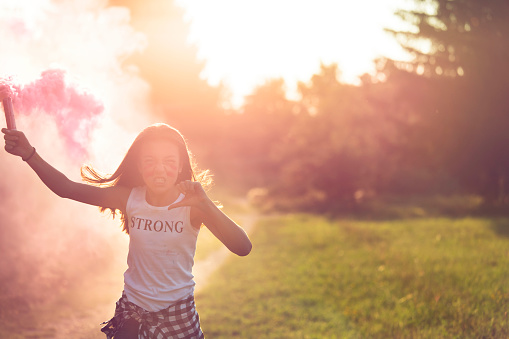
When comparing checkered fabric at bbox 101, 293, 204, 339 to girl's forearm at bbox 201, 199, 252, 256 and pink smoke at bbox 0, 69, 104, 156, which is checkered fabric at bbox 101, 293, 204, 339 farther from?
pink smoke at bbox 0, 69, 104, 156

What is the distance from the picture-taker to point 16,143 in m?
2.97

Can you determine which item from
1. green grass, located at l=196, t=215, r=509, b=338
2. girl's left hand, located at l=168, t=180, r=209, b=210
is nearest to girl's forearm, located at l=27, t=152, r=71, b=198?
girl's left hand, located at l=168, t=180, r=209, b=210

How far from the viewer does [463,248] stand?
34.0 feet

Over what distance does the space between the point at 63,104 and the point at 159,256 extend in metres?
1.54

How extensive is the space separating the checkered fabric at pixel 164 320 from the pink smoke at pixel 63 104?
156 cm

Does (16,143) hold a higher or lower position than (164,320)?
higher

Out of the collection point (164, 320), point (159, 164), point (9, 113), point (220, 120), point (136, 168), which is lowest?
point (164, 320)

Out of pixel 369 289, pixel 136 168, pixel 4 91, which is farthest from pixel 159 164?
pixel 369 289

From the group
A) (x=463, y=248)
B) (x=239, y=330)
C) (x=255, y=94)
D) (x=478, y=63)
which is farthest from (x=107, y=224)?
(x=255, y=94)

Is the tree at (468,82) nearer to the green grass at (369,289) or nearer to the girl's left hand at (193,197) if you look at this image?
the green grass at (369,289)

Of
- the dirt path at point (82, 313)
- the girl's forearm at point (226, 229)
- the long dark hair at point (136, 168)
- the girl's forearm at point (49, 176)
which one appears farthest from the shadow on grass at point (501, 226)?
the girl's forearm at point (49, 176)

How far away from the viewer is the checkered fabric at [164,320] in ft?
9.79

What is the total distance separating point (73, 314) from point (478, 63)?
54.3 ft

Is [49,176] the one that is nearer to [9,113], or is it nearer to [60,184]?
[60,184]
